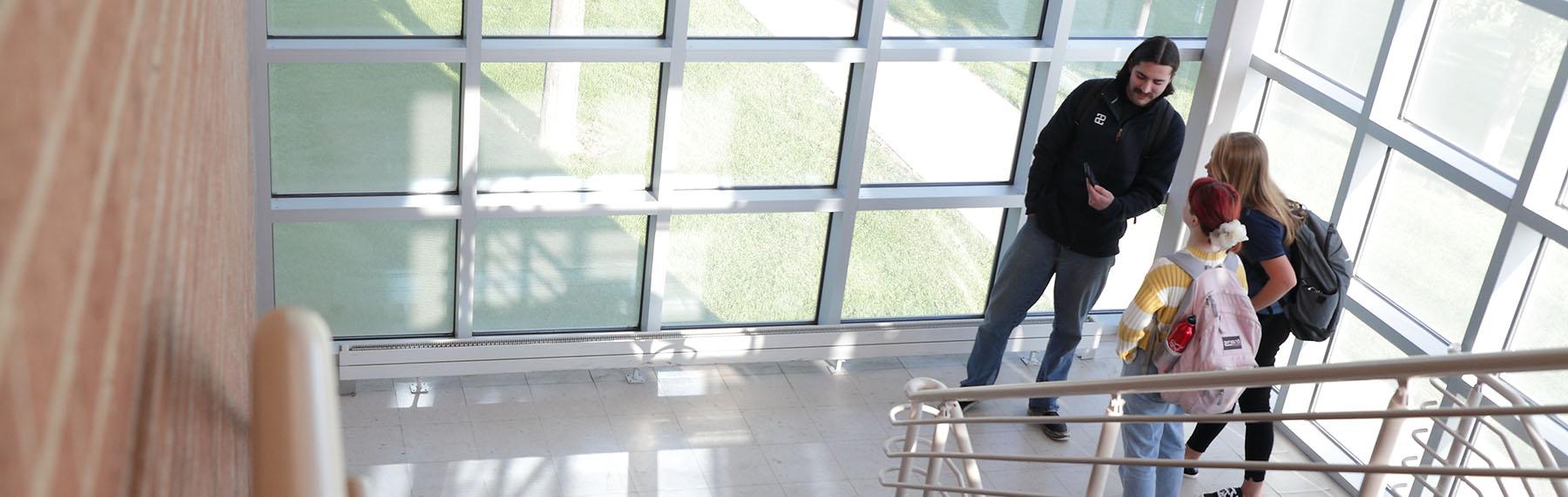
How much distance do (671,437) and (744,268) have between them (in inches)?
32.3

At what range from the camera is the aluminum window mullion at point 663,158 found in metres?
4.89

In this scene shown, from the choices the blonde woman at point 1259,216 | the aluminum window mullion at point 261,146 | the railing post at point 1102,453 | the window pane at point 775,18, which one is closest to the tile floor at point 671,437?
the aluminum window mullion at point 261,146

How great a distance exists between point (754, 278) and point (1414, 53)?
8.68ft

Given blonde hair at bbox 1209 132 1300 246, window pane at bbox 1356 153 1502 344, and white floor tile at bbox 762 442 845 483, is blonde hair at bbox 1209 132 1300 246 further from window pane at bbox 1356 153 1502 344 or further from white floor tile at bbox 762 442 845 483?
white floor tile at bbox 762 442 845 483

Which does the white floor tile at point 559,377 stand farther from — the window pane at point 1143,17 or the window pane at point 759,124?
the window pane at point 1143,17

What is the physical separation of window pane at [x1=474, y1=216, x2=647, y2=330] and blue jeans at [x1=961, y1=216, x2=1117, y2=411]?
1.43 meters

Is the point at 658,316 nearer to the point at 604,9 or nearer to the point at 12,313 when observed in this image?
the point at 604,9

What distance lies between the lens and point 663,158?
5.12m

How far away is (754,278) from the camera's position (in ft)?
18.5

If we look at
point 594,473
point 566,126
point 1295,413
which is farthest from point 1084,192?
point 1295,413

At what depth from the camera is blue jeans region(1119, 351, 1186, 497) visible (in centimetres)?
393

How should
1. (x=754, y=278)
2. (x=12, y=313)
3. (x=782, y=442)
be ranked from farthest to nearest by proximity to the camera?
(x=754, y=278), (x=782, y=442), (x=12, y=313)

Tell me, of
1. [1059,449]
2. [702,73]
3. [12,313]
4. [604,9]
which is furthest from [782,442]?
[12,313]

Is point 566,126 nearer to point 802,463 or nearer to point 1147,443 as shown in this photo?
point 802,463
